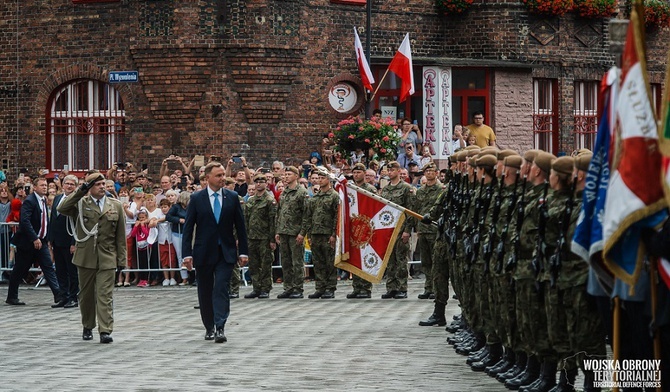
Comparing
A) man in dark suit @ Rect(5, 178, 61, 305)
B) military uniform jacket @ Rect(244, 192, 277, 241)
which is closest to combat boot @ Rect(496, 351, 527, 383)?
military uniform jacket @ Rect(244, 192, 277, 241)

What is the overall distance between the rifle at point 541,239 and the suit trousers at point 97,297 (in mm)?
6604

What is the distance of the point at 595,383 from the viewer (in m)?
11.0

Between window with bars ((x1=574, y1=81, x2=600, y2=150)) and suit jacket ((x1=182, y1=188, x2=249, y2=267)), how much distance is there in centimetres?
2066

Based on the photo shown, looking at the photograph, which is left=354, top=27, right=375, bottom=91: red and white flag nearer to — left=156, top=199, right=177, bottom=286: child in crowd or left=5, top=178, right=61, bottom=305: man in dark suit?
left=156, top=199, right=177, bottom=286: child in crowd

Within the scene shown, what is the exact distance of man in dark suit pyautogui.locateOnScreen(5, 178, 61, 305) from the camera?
890 inches

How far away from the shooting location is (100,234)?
17.2 m

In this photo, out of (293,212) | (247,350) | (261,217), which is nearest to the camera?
(247,350)

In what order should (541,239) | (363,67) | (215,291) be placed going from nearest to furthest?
(541,239), (215,291), (363,67)

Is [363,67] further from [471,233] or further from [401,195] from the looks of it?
[471,233]

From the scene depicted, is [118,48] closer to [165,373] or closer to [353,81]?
[353,81]

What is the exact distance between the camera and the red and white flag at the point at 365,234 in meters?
21.8

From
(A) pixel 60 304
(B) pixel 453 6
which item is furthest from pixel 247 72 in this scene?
(A) pixel 60 304

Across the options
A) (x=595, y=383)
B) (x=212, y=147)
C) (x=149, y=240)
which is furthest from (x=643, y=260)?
(x=212, y=147)

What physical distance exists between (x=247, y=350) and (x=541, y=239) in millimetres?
5053
